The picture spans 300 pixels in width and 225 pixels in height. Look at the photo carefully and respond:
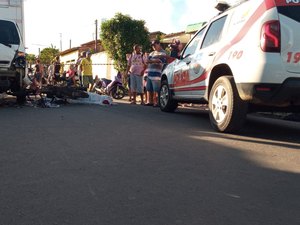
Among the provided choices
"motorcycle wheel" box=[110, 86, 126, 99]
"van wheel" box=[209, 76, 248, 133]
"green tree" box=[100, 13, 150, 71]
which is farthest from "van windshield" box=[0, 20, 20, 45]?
"green tree" box=[100, 13, 150, 71]

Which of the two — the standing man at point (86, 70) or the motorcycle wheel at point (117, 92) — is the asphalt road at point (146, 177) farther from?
the standing man at point (86, 70)

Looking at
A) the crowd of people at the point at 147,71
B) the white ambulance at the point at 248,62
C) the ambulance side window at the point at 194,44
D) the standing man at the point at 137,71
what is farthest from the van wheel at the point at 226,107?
the standing man at the point at 137,71

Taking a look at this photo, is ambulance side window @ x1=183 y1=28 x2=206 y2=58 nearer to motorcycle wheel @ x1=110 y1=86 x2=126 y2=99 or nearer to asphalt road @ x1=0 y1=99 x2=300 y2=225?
asphalt road @ x1=0 y1=99 x2=300 y2=225

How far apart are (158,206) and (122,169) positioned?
3.27 ft

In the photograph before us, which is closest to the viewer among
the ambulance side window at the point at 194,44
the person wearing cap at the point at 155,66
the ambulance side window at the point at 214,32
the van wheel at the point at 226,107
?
the van wheel at the point at 226,107

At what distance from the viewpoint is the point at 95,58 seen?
115 ft

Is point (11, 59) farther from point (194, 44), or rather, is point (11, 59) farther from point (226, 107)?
point (226, 107)

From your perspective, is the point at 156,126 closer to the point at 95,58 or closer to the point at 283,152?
the point at 283,152

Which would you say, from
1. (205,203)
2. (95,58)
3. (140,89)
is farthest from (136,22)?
(205,203)

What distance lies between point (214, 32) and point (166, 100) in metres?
2.68

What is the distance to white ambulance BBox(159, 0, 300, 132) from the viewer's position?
16.6ft

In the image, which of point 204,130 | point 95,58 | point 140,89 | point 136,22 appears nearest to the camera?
point 204,130

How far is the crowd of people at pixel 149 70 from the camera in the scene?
1091 cm

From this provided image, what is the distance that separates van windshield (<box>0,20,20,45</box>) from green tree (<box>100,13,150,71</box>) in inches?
627
